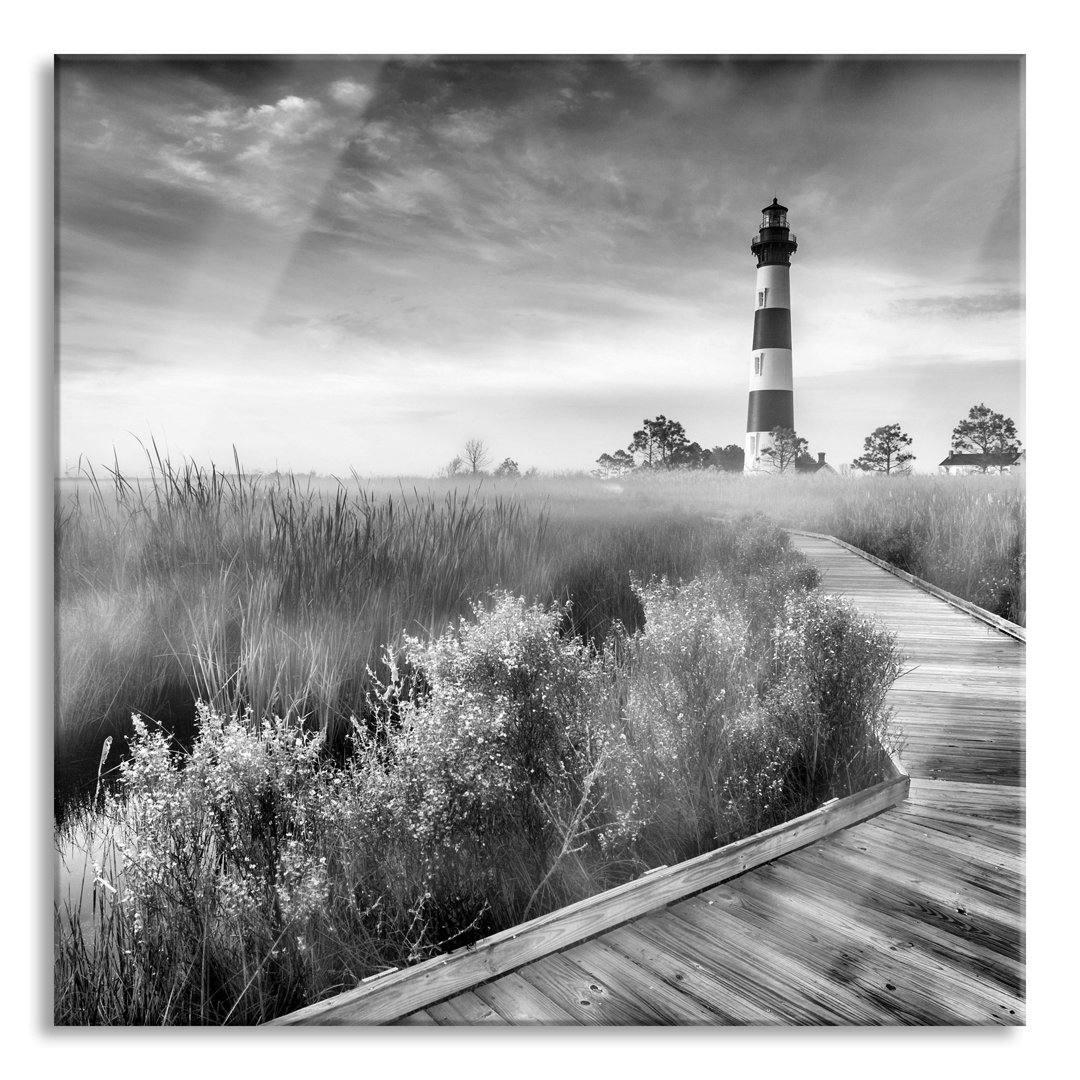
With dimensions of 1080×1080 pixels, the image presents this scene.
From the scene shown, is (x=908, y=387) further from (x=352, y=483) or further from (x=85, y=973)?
(x=85, y=973)

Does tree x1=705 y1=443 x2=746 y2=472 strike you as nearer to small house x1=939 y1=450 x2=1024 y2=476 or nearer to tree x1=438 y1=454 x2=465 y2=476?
small house x1=939 y1=450 x2=1024 y2=476

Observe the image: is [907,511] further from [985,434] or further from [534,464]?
[534,464]

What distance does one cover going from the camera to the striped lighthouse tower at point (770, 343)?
2328 millimetres

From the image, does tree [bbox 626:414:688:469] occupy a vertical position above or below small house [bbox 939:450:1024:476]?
above

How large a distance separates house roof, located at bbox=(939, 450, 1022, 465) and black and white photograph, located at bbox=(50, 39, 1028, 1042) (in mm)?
15

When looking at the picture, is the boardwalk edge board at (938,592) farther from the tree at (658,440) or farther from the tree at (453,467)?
the tree at (453,467)

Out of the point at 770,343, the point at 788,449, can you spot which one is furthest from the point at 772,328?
the point at 788,449

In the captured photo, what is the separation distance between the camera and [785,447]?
2350mm

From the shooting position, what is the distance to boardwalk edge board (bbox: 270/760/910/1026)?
1.78m

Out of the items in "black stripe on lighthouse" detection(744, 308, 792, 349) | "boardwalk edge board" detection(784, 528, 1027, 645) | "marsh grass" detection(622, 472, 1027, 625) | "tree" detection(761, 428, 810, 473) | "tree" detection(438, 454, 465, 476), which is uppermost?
"black stripe on lighthouse" detection(744, 308, 792, 349)

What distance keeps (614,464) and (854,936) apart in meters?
1.29

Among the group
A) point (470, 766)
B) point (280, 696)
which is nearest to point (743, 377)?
point (470, 766)

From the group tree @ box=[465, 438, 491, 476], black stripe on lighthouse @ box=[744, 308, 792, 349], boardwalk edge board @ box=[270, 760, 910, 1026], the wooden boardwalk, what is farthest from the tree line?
boardwalk edge board @ box=[270, 760, 910, 1026]

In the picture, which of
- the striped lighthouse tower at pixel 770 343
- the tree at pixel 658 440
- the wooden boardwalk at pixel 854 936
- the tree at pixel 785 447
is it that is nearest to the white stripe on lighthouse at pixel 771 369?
the striped lighthouse tower at pixel 770 343
